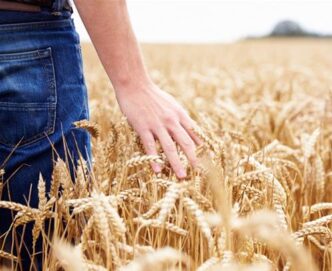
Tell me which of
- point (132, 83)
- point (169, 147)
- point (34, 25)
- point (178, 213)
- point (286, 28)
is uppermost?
point (286, 28)

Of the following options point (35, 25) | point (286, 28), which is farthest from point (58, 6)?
point (286, 28)

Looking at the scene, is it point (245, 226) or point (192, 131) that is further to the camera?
point (192, 131)

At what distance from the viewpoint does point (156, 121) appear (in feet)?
4.02

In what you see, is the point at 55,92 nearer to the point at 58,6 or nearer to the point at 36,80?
the point at 36,80

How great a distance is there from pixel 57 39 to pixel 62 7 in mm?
67

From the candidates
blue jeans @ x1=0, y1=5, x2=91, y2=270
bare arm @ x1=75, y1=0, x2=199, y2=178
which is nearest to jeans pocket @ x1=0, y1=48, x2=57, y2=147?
blue jeans @ x1=0, y1=5, x2=91, y2=270

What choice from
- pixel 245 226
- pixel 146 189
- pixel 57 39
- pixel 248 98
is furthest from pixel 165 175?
pixel 248 98

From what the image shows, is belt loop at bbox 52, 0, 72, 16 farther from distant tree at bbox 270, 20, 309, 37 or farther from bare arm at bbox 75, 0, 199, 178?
distant tree at bbox 270, 20, 309, 37

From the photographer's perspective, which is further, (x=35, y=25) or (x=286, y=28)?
(x=286, y=28)

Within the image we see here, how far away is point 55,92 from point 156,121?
213mm

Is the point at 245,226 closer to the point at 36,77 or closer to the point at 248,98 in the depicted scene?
the point at 36,77

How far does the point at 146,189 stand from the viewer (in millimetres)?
1233

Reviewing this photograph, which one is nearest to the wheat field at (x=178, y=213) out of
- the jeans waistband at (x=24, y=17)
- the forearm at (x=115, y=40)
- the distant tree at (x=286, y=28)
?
the forearm at (x=115, y=40)

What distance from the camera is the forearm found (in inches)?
46.9
